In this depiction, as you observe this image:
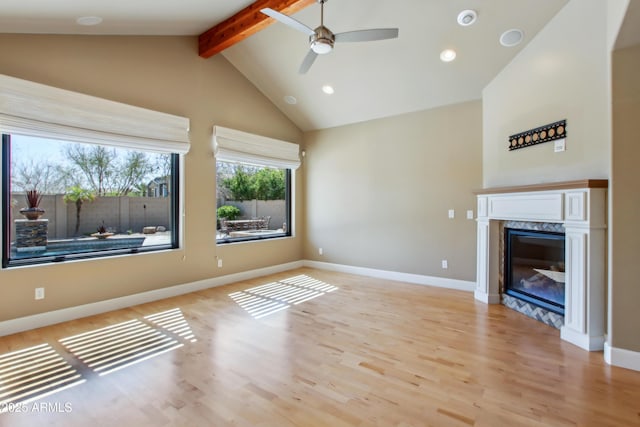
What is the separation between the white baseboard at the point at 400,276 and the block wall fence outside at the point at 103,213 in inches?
115

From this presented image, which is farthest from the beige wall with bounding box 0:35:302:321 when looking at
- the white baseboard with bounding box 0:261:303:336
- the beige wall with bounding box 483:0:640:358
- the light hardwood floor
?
the beige wall with bounding box 483:0:640:358

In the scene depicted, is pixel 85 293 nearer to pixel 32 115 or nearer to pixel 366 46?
pixel 32 115

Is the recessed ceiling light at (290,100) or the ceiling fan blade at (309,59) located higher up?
the recessed ceiling light at (290,100)

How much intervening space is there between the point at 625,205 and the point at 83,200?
5.27m

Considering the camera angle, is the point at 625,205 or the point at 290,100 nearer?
the point at 625,205

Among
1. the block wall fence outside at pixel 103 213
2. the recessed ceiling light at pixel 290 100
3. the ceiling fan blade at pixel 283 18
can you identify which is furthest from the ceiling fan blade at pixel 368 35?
the block wall fence outside at pixel 103 213

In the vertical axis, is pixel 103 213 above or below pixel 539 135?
below

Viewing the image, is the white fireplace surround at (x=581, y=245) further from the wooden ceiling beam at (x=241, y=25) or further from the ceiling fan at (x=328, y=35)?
the wooden ceiling beam at (x=241, y=25)

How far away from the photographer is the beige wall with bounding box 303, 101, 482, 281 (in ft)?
15.1

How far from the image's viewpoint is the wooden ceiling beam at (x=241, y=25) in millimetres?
3376

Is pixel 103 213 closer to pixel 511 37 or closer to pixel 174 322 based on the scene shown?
pixel 174 322

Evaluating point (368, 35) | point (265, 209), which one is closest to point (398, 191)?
point (265, 209)

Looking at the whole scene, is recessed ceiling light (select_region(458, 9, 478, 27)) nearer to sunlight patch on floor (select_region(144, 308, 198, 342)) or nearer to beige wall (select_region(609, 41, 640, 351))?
beige wall (select_region(609, 41, 640, 351))

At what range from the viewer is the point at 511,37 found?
347cm
